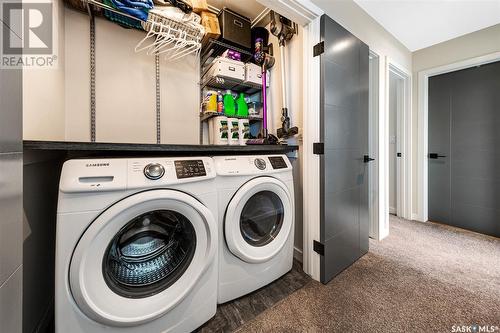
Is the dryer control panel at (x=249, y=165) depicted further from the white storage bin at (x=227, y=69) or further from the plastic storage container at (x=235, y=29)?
the plastic storage container at (x=235, y=29)

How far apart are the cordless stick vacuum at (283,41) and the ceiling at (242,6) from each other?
0.59 feet

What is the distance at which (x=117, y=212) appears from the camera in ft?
2.46

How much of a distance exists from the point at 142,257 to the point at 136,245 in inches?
2.8

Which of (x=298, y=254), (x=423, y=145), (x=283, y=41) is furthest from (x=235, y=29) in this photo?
(x=423, y=145)

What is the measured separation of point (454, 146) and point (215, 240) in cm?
311

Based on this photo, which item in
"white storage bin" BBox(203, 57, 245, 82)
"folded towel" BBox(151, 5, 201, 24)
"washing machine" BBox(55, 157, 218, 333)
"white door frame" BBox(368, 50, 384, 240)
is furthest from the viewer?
"white door frame" BBox(368, 50, 384, 240)

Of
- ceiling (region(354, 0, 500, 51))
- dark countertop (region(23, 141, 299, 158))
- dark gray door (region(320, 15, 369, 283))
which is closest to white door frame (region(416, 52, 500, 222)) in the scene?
ceiling (region(354, 0, 500, 51))

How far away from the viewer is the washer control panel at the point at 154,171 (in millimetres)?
841

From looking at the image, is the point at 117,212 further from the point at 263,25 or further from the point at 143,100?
the point at 263,25

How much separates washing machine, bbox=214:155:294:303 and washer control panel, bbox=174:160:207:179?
0.11 m

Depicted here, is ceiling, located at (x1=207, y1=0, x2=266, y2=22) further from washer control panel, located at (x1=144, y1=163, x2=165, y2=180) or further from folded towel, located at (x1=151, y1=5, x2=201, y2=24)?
washer control panel, located at (x1=144, y1=163, x2=165, y2=180)

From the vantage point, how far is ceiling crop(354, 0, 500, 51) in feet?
5.76

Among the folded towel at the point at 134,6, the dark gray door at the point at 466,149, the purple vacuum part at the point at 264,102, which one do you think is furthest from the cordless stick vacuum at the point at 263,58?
the dark gray door at the point at 466,149

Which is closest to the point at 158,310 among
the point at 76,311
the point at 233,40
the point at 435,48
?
the point at 76,311
